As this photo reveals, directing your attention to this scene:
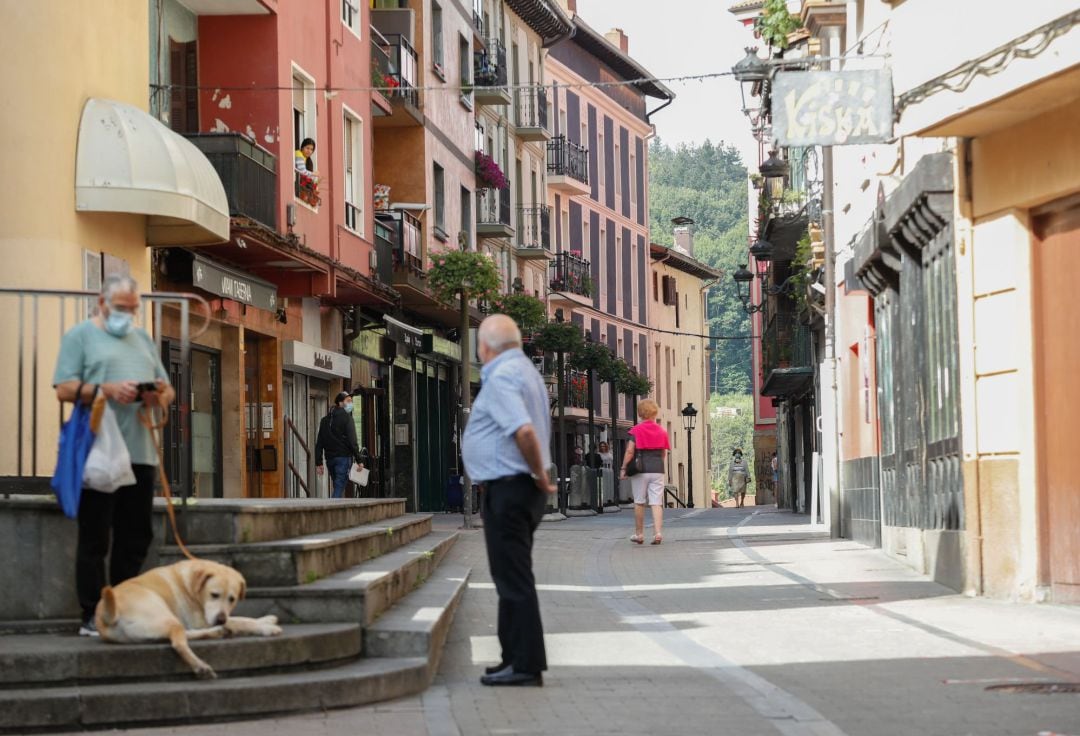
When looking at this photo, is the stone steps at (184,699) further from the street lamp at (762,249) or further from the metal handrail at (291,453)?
the street lamp at (762,249)

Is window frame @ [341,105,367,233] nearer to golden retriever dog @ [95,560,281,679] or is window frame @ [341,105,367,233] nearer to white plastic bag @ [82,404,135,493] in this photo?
white plastic bag @ [82,404,135,493]

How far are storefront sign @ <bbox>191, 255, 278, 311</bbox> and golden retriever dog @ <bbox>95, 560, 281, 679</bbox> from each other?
41.6 ft

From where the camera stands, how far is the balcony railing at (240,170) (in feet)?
72.2

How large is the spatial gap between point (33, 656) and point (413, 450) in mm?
28589

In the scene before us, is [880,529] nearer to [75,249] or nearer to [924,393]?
[924,393]


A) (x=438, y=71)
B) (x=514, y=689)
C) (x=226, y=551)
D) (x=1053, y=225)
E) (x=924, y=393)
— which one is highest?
(x=438, y=71)

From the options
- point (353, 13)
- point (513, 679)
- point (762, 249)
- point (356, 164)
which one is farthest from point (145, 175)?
point (762, 249)

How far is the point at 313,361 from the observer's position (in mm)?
27906

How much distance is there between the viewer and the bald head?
954 centimetres

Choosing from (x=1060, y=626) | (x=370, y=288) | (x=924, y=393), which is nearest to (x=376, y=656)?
(x=1060, y=626)

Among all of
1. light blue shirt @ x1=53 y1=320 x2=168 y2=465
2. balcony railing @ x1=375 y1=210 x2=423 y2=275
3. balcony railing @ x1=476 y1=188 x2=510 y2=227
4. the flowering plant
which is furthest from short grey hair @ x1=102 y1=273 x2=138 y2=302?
balcony railing @ x1=476 y1=188 x2=510 y2=227

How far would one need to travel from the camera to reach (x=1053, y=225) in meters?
14.3

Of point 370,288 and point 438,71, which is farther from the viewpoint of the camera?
point 438,71

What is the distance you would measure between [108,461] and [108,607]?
2.53 feet
